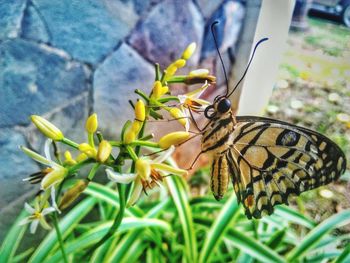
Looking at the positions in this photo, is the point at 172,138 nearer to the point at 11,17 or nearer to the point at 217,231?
the point at 11,17

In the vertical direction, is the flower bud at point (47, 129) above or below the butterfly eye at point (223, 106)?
below

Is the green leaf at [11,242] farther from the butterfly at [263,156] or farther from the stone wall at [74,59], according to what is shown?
the butterfly at [263,156]

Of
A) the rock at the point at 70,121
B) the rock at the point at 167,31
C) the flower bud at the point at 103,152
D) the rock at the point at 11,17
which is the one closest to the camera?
the flower bud at the point at 103,152

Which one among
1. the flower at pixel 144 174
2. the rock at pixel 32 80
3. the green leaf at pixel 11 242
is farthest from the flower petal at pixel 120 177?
the green leaf at pixel 11 242

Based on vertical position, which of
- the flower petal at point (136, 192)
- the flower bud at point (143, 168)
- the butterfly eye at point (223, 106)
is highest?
the butterfly eye at point (223, 106)

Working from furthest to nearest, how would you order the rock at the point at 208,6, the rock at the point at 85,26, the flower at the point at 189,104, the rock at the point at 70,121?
the rock at the point at 208,6 < the rock at the point at 70,121 < the rock at the point at 85,26 < the flower at the point at 189,104

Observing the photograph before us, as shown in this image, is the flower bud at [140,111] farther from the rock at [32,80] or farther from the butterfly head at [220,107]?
the rock at [32,80]

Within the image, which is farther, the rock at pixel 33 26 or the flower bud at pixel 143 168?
the rock at pixel 33 26
